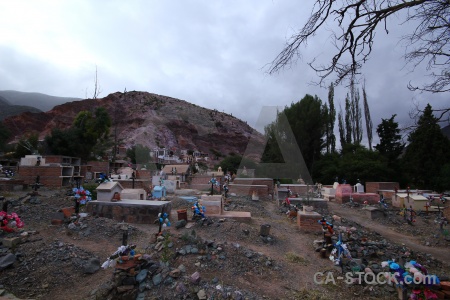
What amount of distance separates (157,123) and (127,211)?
A: 6078 centimetres

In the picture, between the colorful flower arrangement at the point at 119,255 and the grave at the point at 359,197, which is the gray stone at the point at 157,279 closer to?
the colorful flower arrangement at the point at 119,255

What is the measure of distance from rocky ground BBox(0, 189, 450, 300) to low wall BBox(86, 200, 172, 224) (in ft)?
1.22

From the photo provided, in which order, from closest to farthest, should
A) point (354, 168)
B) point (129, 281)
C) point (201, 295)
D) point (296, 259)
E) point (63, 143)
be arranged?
1. point (201, 295)
2. point (129, 281)
3. point (296, 259)
4. point (354, 168)
5. point (63, 143)

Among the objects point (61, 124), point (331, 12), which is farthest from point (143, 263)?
point (61, 124)

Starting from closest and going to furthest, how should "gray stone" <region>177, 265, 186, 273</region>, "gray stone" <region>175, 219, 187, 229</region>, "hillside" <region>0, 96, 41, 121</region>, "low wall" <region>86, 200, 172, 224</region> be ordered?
"gray stone" <region>177, 265, 186, 273</region> → "gray stone" <region>175, 219, 187, 229</region> → "low wall" <region>86, 200, 172, 224</region> → "hillside" <region>0, 96, 41, 121</region>

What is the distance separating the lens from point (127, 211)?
754 cm

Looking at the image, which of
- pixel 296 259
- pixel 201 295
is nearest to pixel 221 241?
pixel 296 259

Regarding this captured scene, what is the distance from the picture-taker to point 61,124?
59.7 m

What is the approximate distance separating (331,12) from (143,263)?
4.34m

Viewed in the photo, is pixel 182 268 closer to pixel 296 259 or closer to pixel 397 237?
pixel 296 259

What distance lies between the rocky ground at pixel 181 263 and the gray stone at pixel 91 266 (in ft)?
0.05

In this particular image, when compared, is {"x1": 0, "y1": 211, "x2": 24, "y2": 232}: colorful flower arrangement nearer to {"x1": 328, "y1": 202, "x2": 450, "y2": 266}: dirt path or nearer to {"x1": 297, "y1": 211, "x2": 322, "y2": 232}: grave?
{"x1": 297, "y1": 211, "x2": 322, "y2": 232}: grave

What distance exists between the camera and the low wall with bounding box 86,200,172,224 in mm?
7488

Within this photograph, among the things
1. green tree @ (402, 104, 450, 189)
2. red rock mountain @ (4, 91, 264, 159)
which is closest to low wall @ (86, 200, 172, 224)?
green tree @ (402, 104, 450, 189)
